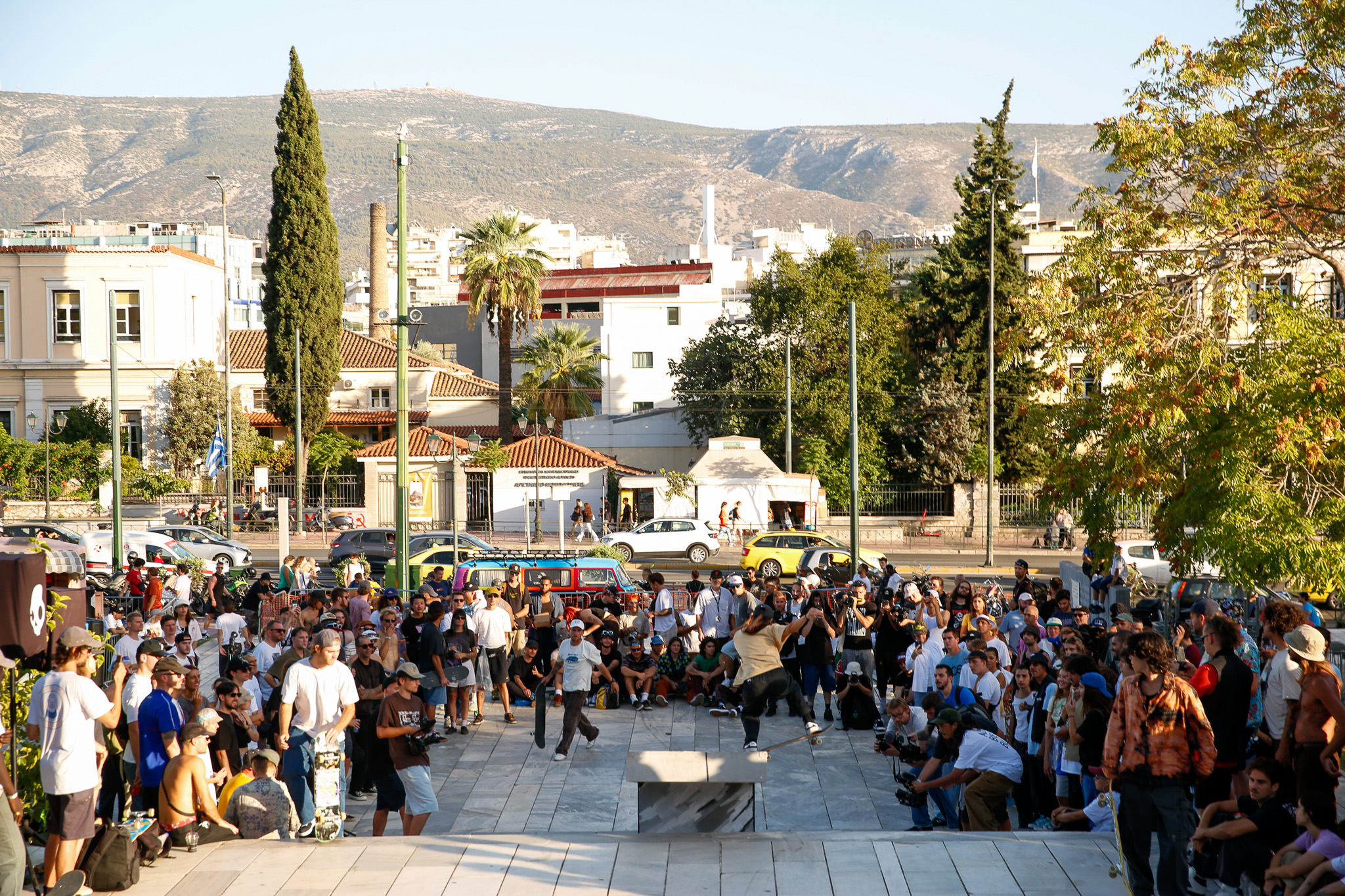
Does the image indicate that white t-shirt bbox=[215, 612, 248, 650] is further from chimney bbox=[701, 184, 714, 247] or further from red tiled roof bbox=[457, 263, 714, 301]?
chimney bbox=[701, 184, 714, 247]

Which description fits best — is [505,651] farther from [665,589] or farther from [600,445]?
[600,445]

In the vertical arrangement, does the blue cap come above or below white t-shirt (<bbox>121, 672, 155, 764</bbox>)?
above

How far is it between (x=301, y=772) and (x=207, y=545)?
82.1 ft

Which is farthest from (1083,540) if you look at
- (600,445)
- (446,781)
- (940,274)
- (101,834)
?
(101,834)

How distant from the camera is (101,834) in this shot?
25.2 feet

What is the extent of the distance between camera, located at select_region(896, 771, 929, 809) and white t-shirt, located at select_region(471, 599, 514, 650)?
6.07 meters

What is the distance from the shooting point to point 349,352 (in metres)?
56.7

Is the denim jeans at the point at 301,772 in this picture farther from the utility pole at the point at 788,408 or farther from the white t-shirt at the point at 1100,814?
the utility pole at the point at 788,408

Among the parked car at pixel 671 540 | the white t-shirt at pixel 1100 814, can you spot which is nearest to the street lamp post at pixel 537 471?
the parked car at pixel 671 540

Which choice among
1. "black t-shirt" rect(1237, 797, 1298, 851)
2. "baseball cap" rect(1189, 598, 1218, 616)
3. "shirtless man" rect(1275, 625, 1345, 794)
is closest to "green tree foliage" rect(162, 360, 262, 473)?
"baseball cap" rect(1189, 598, 1218, 616)

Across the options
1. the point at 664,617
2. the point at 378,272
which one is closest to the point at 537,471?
the point at 664,617

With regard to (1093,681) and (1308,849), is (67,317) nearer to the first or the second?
(1093,681)

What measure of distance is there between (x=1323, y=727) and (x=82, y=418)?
4900cm

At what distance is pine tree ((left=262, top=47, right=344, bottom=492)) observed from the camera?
46781 millimetres
